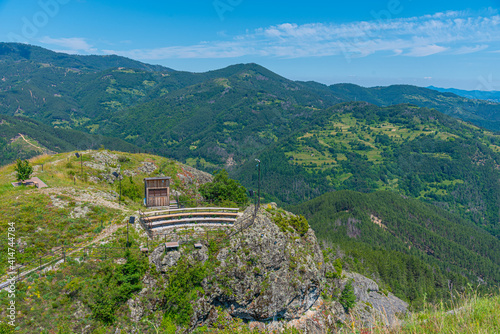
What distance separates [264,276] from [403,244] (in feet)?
505

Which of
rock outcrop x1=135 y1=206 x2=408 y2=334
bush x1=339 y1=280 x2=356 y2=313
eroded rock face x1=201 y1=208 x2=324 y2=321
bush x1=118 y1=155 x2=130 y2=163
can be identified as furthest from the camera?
bush x1=118 y1=155 x2=130 y2=163

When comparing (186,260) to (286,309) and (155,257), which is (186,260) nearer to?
(155,257)

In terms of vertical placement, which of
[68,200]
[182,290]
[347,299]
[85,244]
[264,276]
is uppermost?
[68,200]

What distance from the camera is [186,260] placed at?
2972 cm

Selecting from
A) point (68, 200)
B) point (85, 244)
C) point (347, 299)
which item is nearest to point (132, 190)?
point (68, 200)

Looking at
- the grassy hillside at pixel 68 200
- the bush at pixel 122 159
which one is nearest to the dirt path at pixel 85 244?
the grassy hillside at pixel 68 200

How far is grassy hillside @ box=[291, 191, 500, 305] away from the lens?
10694 centimetres

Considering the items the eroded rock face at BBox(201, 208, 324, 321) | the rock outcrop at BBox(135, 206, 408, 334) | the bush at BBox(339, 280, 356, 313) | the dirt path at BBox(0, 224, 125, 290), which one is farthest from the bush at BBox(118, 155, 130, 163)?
the bush at BBox(339, 280, 356, 313)

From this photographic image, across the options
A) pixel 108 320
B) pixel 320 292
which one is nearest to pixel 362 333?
A: pixel 108 320

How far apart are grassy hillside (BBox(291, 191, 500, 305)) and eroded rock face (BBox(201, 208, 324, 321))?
236 feet

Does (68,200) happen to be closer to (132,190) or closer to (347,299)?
(132,190)

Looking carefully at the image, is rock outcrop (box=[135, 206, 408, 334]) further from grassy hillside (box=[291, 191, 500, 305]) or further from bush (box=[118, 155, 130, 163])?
grassy hillside (box=[291, 191, 500, 305])

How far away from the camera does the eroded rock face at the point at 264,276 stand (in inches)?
1208

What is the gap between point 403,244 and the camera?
15412 cm
